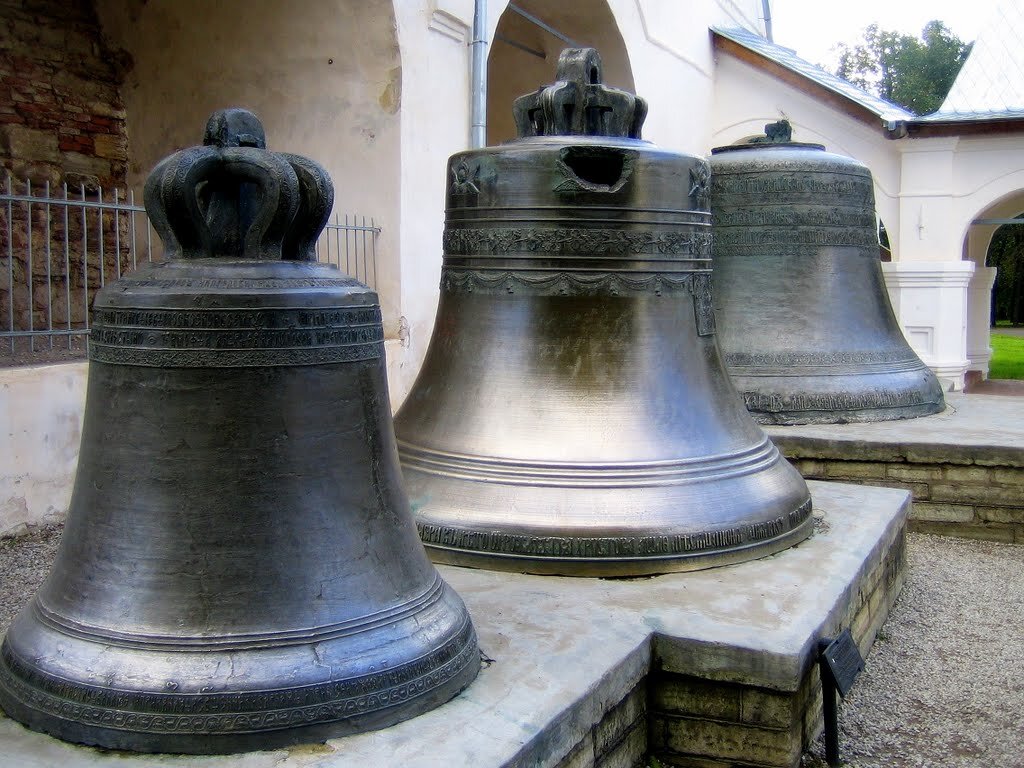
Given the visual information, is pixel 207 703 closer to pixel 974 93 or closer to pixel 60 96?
pixel 60 96

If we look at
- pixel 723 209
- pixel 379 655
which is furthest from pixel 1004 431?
pixel 379 655

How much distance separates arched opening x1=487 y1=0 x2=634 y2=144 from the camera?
11227mm

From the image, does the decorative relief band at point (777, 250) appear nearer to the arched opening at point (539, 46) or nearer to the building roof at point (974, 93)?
the arched opening at point (539, 46)

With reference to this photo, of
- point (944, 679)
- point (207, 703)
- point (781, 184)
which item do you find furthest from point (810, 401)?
point (207, 703)

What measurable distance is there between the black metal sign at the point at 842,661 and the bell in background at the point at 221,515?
41.1 inches

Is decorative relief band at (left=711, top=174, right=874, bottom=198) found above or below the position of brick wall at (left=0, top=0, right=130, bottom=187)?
below

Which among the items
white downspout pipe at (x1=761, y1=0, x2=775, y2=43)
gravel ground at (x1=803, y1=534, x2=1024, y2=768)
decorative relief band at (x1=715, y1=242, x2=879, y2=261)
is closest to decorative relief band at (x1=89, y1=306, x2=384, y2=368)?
gravel ground at (x1=803, y1=534, x2=1024, y2=768)

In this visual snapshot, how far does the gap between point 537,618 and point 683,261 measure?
1.22 meters

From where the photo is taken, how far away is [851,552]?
3402 millimetres

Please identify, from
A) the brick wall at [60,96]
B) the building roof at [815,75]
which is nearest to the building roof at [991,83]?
the building roof at [815,75]

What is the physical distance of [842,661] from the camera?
2795 millimetres

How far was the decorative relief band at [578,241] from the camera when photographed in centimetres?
327

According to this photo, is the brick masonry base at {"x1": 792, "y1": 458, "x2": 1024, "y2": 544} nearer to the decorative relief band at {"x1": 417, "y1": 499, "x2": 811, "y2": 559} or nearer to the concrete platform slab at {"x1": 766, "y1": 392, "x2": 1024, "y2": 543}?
the concrete platform slab at {"x1": 766, "y1": 392, "x2": 1024, "y2": 543}

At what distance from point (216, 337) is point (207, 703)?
637 millimetres
